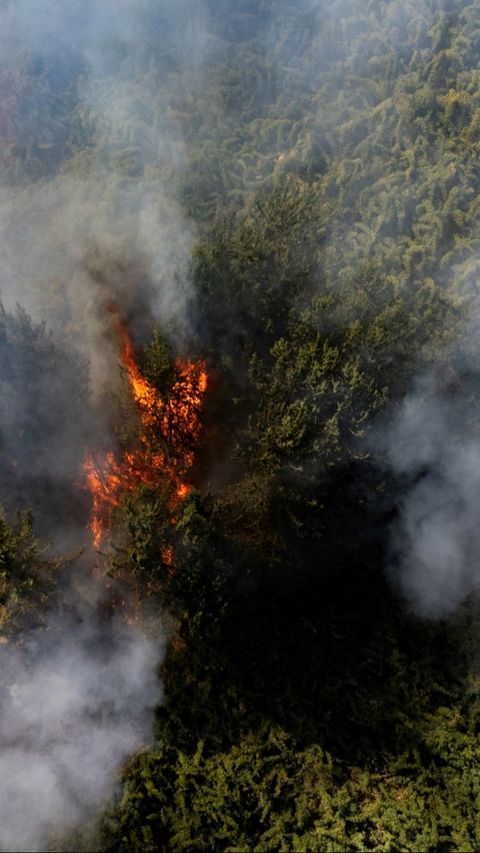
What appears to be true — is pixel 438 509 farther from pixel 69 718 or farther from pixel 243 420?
pixel 69 718

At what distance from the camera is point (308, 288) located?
35.0 feet

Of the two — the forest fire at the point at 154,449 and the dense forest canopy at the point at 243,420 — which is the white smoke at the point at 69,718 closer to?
the dense forest canopy at the point at 243,420

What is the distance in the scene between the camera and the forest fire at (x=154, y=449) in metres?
10.8

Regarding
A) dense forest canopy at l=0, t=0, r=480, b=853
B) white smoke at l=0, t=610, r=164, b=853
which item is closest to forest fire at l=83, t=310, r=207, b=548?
dense forest canopy at l=0, t=0, r=480, b=853

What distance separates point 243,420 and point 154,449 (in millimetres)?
2250

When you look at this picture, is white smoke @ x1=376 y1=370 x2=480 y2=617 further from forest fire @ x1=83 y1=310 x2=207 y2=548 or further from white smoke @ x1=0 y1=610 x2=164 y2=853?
white smoke @ x1=0 y1=610 x2=164 y2=853

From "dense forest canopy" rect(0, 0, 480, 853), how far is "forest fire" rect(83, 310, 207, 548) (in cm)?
9

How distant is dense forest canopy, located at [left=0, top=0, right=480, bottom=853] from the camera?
27.9ft

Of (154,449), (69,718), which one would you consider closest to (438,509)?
(154,449)

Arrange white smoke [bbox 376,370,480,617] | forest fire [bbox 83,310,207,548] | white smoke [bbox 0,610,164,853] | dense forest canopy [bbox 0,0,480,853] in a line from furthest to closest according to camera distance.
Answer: forest fire [bbox 83,310,207,548] → white smoke [bbox 376,370,480,617] → dense forest canopy [bbox 0,0,480,853] → white smoke [bbox 0,610,164,853]

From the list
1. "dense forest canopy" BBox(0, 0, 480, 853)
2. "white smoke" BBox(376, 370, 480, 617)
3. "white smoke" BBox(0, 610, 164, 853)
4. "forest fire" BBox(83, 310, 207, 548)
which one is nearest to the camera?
"white smoke" BBox(0, 610, 164, 853)

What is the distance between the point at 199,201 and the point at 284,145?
2.64 metres

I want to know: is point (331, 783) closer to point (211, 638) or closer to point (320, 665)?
point (320, 665)

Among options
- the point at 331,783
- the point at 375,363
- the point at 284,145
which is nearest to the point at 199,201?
the point at 284,145
